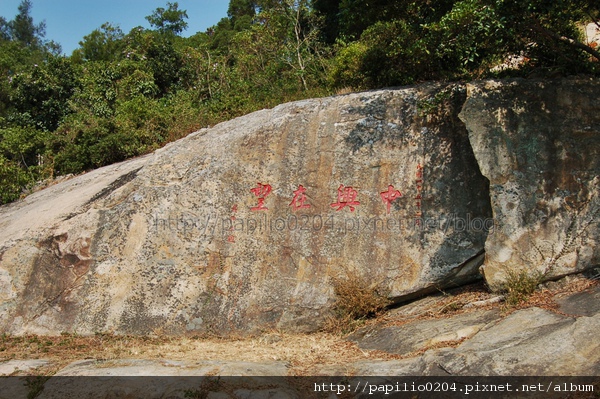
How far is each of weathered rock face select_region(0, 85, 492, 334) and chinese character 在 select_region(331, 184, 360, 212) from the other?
0.02 m

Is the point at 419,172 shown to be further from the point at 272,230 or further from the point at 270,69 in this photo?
the point at 270,69

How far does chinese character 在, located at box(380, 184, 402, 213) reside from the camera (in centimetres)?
771

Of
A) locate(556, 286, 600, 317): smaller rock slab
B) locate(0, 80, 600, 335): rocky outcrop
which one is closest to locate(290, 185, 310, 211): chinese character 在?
locate(0, 80, 600, 335): rocky outcrop

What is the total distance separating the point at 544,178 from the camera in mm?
7184

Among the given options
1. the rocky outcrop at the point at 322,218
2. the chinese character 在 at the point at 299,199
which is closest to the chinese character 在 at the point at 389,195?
the rocky outcrop at the point at 322,218

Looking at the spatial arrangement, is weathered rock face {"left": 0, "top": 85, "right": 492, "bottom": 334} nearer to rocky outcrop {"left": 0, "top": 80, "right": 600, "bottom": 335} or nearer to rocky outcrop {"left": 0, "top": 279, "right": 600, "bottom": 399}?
rocky outcrop {"left": 0, "top": 80, "right": 600, "bottom": 335}

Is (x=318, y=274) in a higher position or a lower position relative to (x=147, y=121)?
lower

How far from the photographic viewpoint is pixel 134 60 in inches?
729

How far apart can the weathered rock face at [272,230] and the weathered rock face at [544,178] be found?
1.15ft

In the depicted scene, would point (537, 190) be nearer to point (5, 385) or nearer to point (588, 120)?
point (588, 120)

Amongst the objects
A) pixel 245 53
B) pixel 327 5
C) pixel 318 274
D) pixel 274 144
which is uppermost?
pixel 327 5

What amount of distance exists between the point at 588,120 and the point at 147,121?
9193 millimetres

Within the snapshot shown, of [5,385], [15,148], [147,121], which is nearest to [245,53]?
[147,121]

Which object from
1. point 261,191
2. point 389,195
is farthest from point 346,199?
point 261,191
